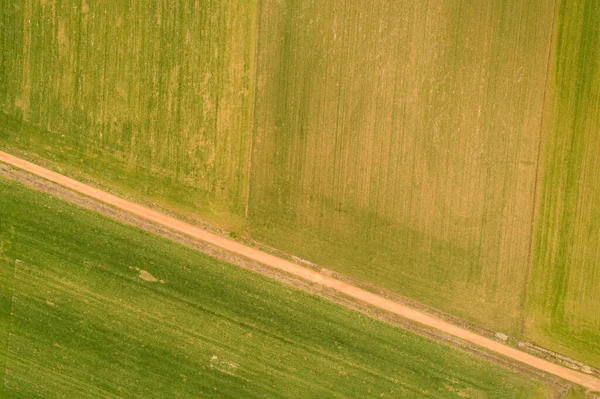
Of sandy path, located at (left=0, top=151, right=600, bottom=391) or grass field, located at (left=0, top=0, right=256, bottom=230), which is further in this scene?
grass field, located at (left=0, top=0, right=256, bottom=230)

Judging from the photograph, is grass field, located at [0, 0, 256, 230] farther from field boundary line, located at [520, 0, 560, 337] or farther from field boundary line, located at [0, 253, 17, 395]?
field boundary line, located at [520, 0, 560, 337]

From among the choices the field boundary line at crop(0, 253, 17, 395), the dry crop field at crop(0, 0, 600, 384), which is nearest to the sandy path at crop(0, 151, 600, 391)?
the dry crop field at crop(0, 0, 600, 384)

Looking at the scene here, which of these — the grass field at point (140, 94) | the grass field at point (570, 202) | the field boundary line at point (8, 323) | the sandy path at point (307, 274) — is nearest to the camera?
the grass field at point (570, 202)

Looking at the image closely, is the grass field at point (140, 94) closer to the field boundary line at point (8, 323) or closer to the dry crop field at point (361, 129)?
the dry crop field at point (361, 129)

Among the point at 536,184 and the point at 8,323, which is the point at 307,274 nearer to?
the point at 536,184

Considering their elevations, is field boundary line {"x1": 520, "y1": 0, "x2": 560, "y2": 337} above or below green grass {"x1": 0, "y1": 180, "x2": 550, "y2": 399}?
above

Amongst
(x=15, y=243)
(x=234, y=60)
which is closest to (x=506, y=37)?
(x=234, y=60)

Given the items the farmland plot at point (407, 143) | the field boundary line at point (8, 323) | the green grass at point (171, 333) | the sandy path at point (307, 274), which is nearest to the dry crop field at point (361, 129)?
the farmland plot at point (407, 143)
